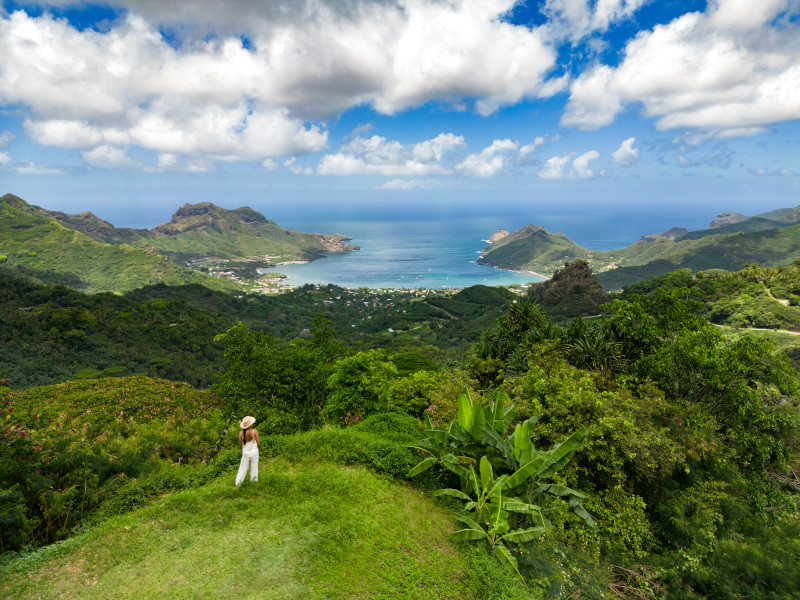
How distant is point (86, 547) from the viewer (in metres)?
5.65

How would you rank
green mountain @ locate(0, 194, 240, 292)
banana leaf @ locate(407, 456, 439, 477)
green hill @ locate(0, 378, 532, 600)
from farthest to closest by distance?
green mountain @ locate(0, 194, 240, 292) → banana leaf @ locate(407, 456, 439, 477) → green hill @ locate(0, 378, 532, 600)

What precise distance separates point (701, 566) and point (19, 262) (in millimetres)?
164696

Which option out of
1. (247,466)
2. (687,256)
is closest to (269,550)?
(247,466)

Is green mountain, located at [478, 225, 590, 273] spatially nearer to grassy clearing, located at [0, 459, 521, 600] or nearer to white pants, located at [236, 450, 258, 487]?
grassy clearing, located at [0, 459, 521, 600]

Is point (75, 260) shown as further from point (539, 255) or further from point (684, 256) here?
point (684, 256)

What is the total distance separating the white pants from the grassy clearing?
7.1 inches

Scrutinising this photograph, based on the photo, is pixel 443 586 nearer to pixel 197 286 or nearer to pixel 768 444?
pixel 768 444

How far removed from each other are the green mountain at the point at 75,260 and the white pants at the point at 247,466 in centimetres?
13914

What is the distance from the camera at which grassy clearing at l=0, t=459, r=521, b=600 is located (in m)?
5.06

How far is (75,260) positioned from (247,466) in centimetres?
16249

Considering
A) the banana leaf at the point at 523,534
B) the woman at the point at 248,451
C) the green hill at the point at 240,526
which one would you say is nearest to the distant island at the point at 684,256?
the banana leaf at the point at 523,534

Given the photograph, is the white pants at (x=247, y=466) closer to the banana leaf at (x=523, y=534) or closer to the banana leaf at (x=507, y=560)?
the banana leaf at (x=507, y=560)

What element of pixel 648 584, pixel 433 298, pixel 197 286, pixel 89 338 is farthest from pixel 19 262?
pixel 648 584

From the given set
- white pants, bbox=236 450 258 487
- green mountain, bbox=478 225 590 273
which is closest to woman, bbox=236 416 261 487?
white pants, bbox=236 450 258 487
